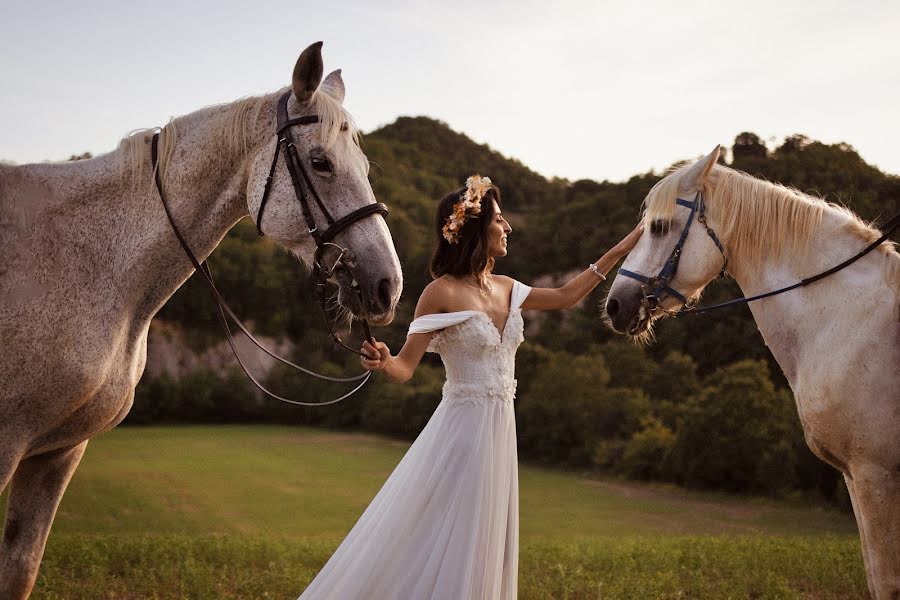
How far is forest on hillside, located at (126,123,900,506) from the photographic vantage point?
11492 millimetres

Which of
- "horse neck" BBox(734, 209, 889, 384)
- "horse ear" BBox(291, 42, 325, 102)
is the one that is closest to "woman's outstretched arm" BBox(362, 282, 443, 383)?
"horse ear" BBox(291, 42, 325, 102)

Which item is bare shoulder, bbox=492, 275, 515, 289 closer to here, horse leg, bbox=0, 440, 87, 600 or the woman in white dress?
the woman in white dress

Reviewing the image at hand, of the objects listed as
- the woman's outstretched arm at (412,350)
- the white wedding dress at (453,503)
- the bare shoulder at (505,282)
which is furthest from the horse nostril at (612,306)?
the woman's outstretched arm at (412,350)

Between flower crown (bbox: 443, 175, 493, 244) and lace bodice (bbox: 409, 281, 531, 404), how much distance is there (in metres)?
0.35

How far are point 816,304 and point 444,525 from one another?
1.89m

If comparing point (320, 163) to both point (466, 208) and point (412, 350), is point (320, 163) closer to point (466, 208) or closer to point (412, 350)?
point (466, 208)

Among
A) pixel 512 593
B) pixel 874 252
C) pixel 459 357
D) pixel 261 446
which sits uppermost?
pixel 874 252

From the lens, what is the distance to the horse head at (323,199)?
2.49 metres

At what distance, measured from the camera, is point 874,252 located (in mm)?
3246

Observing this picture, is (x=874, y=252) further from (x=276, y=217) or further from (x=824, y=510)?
(x=824, y=510)

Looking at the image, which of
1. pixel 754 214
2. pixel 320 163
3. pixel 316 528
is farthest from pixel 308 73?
pixel 316 528

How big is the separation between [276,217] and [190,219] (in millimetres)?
342

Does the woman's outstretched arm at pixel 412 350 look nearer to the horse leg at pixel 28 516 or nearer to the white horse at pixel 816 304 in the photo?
the white horse at pixel 816 304

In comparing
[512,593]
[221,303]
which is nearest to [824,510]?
[512,593]
